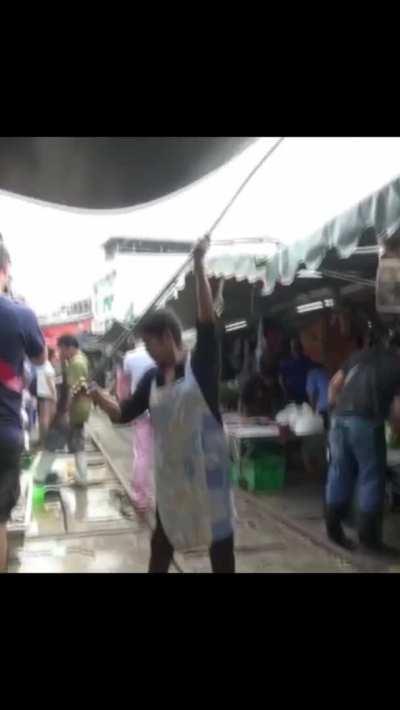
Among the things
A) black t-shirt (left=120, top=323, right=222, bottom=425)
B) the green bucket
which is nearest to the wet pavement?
the green bucket

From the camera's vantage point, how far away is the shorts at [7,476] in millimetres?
2396

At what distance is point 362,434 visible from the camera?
2.75 m

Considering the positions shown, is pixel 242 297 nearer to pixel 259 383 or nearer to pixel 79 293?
pixel 259 383

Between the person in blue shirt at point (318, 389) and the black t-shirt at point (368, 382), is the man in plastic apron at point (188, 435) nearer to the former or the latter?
the person in blue shirt at point (318, 389)

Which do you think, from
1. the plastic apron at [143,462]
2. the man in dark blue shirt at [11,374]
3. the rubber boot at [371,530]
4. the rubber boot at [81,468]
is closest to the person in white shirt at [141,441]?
the plastic apron at [143,462]

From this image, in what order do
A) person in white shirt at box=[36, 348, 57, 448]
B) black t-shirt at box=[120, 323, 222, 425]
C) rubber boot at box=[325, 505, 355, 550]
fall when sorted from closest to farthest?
black t-shirt at box=[120, 323, 222, 425], person in white shirt at box=[36, 348, 57, 448], rubber boot at box=[325, 505, 355, 550]

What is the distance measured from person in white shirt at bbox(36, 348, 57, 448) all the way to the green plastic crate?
0.80 m

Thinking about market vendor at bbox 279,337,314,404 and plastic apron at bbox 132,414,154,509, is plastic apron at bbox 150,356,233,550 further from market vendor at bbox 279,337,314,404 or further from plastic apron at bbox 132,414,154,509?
market vendor at bbox 279,337,314,404

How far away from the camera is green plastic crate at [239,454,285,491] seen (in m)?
2.66
